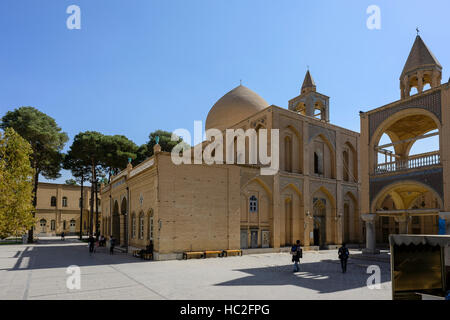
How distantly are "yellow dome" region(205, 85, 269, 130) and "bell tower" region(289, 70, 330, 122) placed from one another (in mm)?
3476

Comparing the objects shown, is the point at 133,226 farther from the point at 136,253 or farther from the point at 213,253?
the point at 213,253

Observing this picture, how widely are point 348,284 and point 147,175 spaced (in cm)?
1391

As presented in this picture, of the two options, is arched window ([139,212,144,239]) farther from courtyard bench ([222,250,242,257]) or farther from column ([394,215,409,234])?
column ([394,215,409,234])

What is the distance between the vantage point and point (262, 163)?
25438 mm

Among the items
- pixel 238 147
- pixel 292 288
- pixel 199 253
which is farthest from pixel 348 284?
pixel 238 147

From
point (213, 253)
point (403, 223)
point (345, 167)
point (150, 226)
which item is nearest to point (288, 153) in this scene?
point (345, 167)

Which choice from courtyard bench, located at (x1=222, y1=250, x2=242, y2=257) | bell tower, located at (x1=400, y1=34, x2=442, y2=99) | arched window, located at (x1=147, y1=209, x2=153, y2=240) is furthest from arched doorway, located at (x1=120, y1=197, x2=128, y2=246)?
bell tower, located at (x1=400, y1=34, x2=442, y2=99)

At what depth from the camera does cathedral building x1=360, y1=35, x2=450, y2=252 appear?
16141 millimetres

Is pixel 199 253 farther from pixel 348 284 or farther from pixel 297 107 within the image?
pixel 297 107

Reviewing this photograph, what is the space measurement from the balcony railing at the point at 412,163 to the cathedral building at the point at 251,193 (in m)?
7.94

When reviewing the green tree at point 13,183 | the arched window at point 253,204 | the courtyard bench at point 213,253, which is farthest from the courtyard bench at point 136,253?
the arched window at point 253,204

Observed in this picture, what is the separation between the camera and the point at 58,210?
5250cm

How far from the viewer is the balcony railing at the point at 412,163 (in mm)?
16672

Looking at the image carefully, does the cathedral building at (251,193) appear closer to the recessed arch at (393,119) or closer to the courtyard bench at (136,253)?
the courtyard bench at (136,253)
